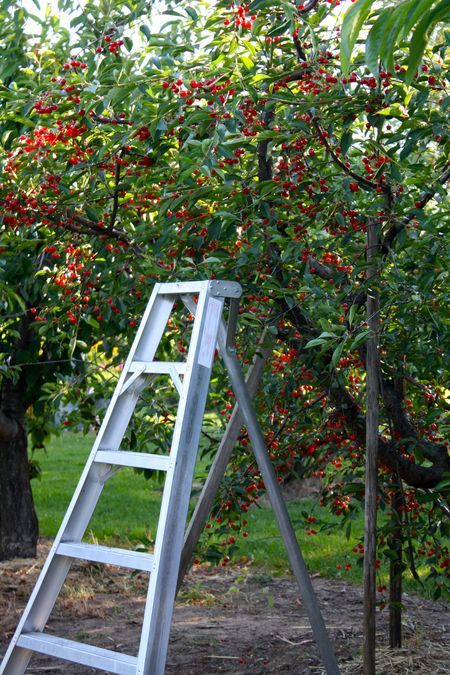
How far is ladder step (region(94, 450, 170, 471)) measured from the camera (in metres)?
2.86

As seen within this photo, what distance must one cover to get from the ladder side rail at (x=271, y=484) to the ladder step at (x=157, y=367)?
291mm

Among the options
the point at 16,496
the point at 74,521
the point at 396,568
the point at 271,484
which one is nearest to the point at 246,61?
the point at 271,484

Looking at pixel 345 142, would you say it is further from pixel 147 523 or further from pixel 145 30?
pixel 147 523

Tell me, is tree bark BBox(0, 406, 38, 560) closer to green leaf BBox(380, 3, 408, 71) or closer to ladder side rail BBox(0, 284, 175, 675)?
ladder side rail BBox(0, 284, 175, 675)

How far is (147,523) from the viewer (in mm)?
8039

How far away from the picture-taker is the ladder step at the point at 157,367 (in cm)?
306

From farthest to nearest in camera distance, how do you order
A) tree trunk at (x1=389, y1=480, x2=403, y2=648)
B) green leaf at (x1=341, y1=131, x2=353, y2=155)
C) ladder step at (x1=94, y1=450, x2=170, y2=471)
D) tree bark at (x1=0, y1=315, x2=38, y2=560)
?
tree bark at (x1=0, y1=315, x2=38, y2=560)
tree trunk at (x1=389, y1=480, x2=403, y2=648)
green leaf at (x1=341, y1=131, x2=353, y2=155)
ladder step at (x1=94, y1=450, x2=170, y2=471)

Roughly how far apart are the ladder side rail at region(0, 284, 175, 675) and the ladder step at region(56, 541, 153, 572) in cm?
5

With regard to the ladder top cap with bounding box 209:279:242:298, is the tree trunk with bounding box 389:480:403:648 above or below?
below

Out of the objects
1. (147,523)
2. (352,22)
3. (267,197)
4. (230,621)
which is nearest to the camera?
(352,22)

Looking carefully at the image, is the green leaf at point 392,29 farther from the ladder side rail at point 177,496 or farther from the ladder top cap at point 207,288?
the ladder top cap at point 207,288

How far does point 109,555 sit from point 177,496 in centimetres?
30

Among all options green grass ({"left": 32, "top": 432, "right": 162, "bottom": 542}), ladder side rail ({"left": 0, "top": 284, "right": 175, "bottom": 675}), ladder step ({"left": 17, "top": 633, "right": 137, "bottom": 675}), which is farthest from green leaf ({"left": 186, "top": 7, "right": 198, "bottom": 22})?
green grass ({"left": 32, "top": 432, "right": 162, "bottom": 542})

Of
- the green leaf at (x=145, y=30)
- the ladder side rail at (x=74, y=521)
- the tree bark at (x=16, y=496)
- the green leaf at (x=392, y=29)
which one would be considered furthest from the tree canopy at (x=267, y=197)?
the tree bark at (x=16, y=496)
